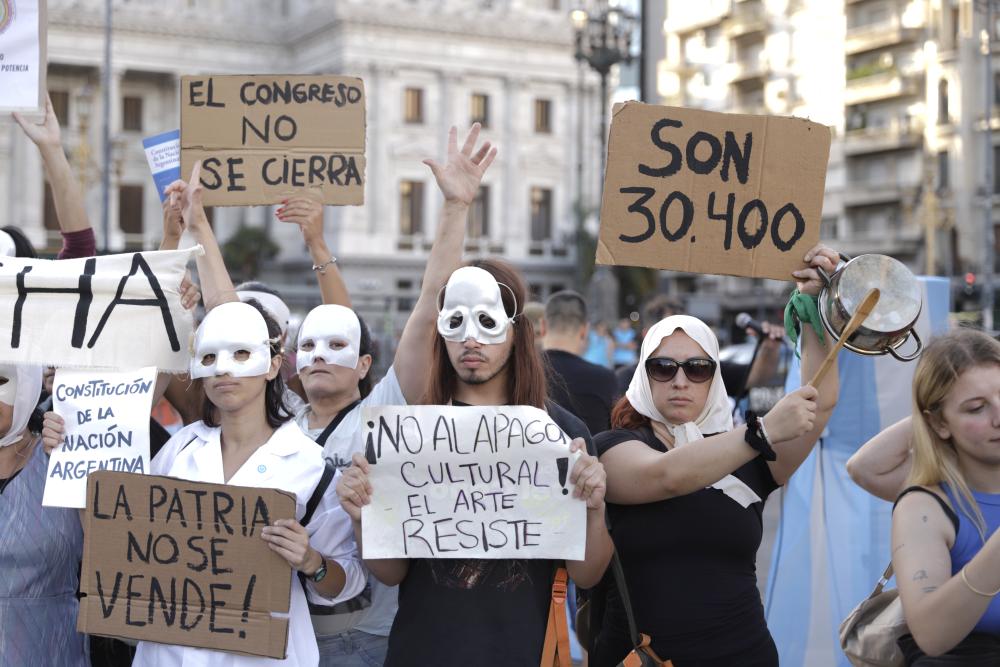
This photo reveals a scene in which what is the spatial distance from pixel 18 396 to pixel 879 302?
236cm

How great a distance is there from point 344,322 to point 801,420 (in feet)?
5.36

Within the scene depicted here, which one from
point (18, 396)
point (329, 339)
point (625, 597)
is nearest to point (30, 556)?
point (18, 396)

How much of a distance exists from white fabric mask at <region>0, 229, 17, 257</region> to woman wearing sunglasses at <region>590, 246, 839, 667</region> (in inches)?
87.5

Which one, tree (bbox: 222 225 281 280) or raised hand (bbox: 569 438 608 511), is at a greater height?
tree (bbox: 222 225 281 280)

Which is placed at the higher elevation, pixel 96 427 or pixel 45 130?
pixel 45 130

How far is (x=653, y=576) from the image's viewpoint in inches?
140

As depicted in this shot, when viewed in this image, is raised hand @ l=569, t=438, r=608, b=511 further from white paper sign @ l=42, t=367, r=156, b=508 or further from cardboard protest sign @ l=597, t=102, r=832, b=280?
white paper sign @ l=42, t=367, r=156, b=508

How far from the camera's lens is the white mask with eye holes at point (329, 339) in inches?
167

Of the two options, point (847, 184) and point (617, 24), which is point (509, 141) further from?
point (617, 24)

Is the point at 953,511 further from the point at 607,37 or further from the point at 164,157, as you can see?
the point at 607,37

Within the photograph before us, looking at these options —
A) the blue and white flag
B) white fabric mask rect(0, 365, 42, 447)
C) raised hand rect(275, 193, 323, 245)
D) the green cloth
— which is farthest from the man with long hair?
the blue and white flag

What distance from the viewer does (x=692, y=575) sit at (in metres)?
3.54

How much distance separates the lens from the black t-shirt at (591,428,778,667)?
3.52 meters

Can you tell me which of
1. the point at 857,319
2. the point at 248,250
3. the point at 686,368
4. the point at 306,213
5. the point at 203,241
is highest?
the point at 248,250
